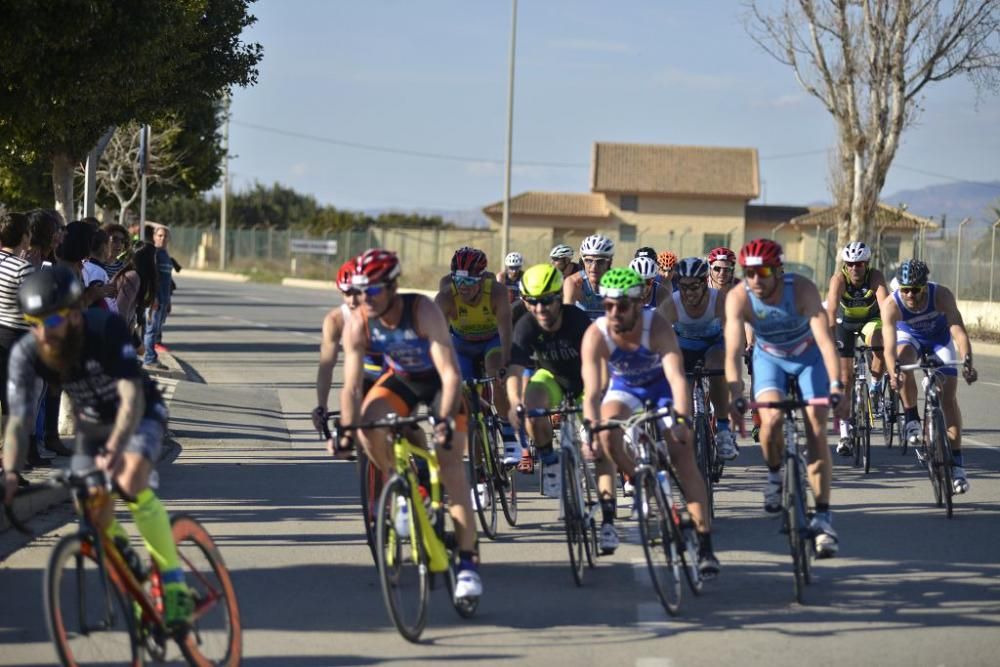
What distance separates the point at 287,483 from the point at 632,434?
15.2 feet

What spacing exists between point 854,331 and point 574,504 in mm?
6518

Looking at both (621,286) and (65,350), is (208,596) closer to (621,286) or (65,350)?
(65,350)

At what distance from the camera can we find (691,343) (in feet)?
39.6

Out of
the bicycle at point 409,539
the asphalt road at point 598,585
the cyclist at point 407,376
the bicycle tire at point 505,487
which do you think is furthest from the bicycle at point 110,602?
the bicycle tire at point 505,487

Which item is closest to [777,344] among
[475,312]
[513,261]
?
[475,312]

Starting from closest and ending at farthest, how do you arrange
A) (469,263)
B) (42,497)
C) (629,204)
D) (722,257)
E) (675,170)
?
(42,497)
(469,263)
(722,257)
(629,204)
(675,170)

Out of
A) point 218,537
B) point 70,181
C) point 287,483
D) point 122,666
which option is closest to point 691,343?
point 287,483

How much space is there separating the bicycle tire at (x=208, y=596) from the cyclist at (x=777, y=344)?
11.7 feet

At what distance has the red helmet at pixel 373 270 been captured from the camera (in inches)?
293

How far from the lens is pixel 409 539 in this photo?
7223mm

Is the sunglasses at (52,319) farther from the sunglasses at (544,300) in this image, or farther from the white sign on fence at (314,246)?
the white sign on fence at (314,246)

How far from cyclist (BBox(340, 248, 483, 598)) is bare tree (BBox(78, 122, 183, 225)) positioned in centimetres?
2784

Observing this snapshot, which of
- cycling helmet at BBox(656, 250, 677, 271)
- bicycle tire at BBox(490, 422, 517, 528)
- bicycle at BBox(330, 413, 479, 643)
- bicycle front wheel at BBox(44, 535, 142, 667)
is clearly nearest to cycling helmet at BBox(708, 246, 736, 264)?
cycling helmet at BBox(656, 250, 677, 271)

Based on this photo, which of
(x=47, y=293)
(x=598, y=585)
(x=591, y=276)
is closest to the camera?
(x=47, y=293)
